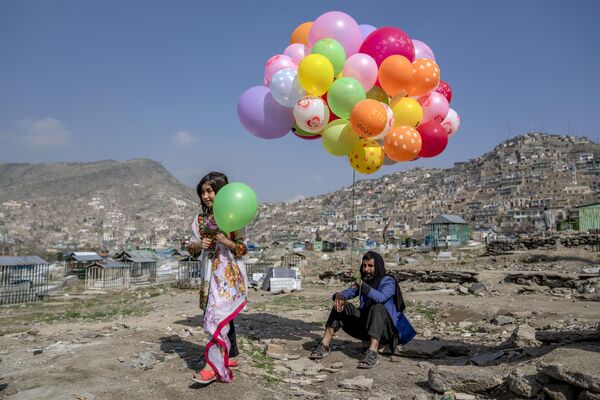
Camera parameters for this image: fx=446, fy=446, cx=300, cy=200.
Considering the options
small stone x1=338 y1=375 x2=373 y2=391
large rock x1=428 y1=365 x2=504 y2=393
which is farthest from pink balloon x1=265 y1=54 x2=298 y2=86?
large rock x1=428 y1=365 x2=504 y2=393

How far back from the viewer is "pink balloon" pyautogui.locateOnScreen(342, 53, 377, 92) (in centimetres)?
541

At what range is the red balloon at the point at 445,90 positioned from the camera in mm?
6473

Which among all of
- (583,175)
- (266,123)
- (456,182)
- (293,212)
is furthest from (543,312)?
(293,212)

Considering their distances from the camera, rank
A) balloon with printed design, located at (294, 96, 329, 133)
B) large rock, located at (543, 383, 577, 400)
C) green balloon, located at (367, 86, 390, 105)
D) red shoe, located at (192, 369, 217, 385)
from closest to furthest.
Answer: large rock, located at (543, 383, 577, 400)
red shoe, located at (192, 369, 217, 385)
balloon with printed design, located at (294, 96, 329, 133)
green balloon, located at (367, 86, 390, 105)

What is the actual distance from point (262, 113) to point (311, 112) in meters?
0.75

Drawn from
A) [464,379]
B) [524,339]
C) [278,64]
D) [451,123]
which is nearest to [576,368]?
[464,379]

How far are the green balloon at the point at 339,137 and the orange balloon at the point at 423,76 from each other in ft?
3.12

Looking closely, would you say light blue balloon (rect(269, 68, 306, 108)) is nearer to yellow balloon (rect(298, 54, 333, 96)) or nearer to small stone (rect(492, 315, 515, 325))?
yellow balloon (rect(298, 54, 333, 96))

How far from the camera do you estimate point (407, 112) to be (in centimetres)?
566

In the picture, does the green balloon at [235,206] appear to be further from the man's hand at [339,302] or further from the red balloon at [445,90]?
the red balloon at [445,90]

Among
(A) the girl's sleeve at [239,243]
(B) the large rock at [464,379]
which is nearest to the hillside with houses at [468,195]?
(B) the large rock at [464,379]

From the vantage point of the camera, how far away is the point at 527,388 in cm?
329

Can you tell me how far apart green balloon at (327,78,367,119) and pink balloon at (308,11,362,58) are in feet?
2.52

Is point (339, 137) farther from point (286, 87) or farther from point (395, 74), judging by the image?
point (395, 74)
